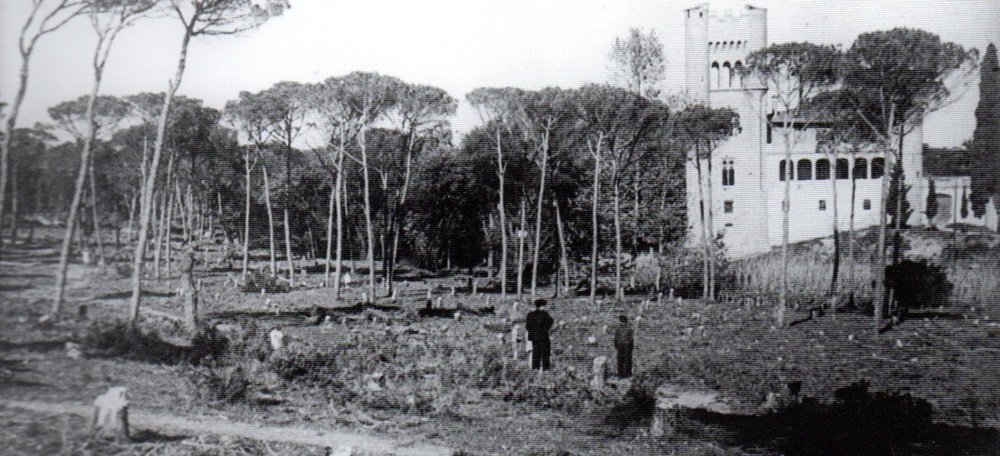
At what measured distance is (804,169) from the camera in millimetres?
36344

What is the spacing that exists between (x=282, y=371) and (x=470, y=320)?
21.0ft

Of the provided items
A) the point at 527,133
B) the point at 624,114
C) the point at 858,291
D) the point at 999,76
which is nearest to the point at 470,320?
the point at 527,133

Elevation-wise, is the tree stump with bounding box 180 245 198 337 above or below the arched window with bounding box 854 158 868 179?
below

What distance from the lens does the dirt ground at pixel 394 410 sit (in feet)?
21.5

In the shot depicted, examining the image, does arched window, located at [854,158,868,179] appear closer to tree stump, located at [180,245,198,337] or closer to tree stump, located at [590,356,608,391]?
tree stump, located at [590,356,608,391]

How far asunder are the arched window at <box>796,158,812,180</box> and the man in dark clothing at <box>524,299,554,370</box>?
101ft

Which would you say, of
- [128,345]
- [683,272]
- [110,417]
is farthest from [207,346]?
[683,272]

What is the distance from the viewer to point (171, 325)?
30.9 feet

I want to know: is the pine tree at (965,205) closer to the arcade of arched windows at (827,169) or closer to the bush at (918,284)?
the arcade of arched windows at (827,169)

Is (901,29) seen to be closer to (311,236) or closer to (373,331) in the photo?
(373,331)

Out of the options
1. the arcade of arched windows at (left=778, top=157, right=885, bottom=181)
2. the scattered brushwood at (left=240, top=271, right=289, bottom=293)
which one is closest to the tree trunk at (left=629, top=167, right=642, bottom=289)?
the arcade of arched windows at (left=778, top=157, right=885, bottom=181)

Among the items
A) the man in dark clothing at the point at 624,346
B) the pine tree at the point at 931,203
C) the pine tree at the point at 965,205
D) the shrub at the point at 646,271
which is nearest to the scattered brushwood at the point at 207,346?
the man in dark clothing at the point at 624,346

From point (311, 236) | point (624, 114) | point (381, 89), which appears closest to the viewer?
point (381, 89)

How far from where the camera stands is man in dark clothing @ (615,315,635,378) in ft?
33.0
